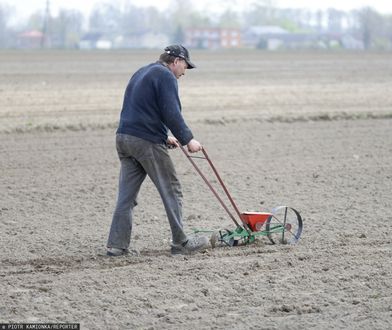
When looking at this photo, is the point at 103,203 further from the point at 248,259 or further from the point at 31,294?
the point at 31,294

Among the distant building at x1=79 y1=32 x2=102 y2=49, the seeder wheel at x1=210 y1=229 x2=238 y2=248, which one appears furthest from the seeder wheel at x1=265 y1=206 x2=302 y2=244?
the distant building at x1=79 y1=32 x2=102 y2=49

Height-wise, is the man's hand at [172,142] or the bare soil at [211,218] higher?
the man's hand at [172,142]

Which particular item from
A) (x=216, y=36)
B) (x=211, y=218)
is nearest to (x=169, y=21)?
(x=216, y=36)

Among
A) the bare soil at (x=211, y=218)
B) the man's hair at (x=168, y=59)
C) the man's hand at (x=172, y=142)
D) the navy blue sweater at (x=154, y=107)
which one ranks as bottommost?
the bare soil at (x=211, y=218)

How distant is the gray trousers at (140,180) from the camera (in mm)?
8367

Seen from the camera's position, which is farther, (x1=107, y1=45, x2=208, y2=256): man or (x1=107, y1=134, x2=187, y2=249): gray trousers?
(x1=107, y1=134, x2=187, y2=249): gray trousers

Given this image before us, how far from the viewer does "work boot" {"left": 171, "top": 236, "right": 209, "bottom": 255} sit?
8516mm

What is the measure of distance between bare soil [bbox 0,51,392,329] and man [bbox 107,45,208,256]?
0.27 meters

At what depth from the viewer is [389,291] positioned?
7.19m

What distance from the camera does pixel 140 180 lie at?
8594 mm

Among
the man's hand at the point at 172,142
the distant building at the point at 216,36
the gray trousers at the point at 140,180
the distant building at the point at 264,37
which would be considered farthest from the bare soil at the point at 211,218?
the distant building at the point at 216,36

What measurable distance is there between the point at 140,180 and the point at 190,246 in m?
0.78

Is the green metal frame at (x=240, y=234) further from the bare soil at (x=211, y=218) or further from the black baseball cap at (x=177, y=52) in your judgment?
the black baseball cap at (x=177, y=52)

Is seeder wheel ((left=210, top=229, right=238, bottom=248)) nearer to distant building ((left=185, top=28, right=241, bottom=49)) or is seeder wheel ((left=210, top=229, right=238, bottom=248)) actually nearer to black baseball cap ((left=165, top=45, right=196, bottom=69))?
black baseball cap ((left=165, top=45, right=196, bottom=69))
